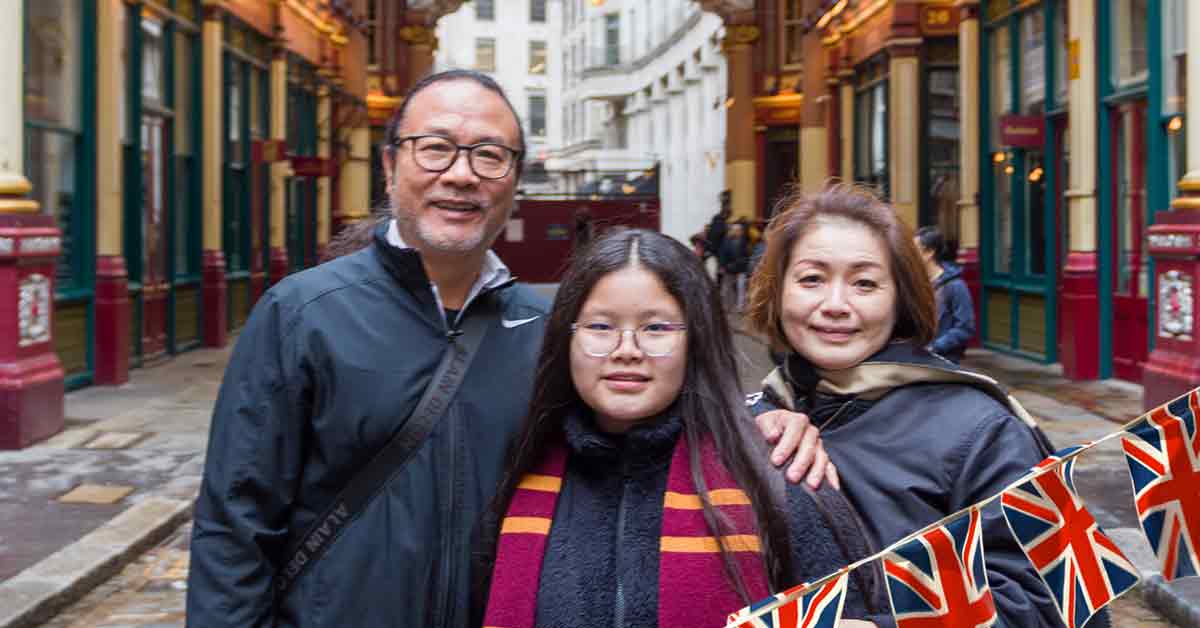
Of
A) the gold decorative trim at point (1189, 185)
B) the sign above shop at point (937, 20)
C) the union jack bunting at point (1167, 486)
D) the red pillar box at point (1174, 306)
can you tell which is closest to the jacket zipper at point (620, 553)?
the union jack bunting at point (1167, 486)

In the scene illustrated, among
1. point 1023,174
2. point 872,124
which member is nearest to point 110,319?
point 1023,174

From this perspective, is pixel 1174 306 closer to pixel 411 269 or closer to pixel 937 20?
pixel 937 20

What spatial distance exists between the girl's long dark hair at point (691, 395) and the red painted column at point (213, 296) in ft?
57.0

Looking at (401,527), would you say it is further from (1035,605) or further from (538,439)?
(1035,605)

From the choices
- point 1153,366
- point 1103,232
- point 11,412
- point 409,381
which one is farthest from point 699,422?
point 1103,232

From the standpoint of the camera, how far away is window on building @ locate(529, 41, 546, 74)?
87.3 meters

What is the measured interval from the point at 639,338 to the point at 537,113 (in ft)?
279

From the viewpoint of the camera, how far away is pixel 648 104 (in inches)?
2349

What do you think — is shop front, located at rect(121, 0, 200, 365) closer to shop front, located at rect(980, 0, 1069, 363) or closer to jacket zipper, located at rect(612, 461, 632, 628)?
shop front, located at rect(980, 0, 1069, 363)

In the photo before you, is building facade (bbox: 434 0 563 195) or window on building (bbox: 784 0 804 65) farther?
building facade (bbox: 434 0 563 195)

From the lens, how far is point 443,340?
297 centimetres

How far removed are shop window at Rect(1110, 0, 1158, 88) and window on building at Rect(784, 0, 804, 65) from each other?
19.0 m

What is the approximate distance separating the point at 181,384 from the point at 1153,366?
9.22 meters

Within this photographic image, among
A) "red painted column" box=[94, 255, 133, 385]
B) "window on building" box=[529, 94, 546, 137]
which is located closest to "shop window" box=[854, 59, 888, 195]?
"red painted column" box=[94, 255, 133, 385]
